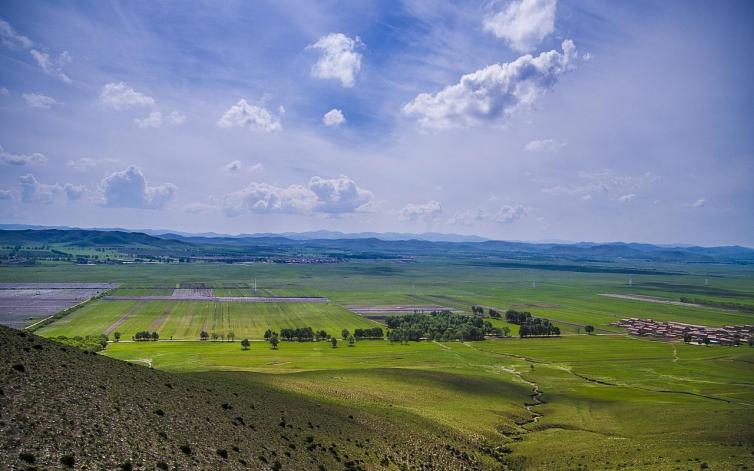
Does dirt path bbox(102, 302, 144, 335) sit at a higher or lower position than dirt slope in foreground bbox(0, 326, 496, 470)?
lower

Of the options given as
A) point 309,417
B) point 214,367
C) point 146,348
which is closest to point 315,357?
point 214,367

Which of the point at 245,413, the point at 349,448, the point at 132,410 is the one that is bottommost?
the point at 349,448

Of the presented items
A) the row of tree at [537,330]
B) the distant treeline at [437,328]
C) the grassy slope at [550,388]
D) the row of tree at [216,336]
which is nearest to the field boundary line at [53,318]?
the grassy slope at [550,388]

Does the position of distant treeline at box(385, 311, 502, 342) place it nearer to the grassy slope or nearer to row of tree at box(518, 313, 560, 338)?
row of tree at box(518, 313, 560, 338)

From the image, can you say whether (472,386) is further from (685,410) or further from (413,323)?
(413,323)

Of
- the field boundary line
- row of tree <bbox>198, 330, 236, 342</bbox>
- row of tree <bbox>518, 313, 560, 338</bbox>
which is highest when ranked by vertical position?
row of tree <bbox>518, 313, 560, 338</bbox>

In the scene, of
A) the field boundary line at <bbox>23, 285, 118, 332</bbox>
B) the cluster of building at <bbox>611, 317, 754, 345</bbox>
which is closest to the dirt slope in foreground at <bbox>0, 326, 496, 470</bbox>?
the field boundary line at <bbox>23, 285, 118, 332</bbox>

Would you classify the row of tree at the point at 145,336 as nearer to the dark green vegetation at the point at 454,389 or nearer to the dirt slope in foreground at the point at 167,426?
the dark green vegetation at the point at 454,389
